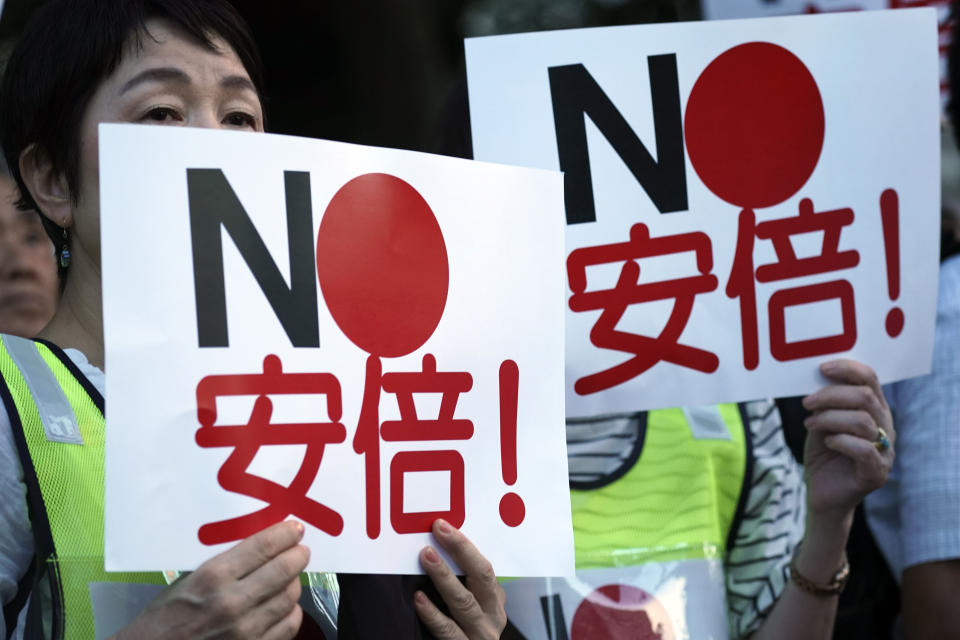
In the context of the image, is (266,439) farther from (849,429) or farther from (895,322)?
(895,322)

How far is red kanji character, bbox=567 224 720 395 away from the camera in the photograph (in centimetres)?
173

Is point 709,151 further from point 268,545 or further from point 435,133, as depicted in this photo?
point 268,545

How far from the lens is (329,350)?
1292 mm

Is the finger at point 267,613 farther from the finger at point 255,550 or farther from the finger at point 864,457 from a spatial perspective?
the finger at point 864,457

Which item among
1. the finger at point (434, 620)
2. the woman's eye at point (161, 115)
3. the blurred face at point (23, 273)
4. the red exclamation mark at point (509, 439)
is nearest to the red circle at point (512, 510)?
the red exclamation mark at point (509, 439)

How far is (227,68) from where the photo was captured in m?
1.49

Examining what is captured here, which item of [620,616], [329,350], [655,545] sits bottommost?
[620,616]

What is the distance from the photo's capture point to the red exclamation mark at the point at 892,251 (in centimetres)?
186

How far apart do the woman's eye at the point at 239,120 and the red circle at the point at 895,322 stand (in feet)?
3.48

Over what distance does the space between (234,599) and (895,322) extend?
3.97ft

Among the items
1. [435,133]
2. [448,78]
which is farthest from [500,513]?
[448,78]

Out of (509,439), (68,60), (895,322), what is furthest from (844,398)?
(68,60)

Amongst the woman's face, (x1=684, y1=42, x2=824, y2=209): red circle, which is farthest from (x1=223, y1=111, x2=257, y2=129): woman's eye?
(x1=684, y1=42, x2=824, y2=209): red circle

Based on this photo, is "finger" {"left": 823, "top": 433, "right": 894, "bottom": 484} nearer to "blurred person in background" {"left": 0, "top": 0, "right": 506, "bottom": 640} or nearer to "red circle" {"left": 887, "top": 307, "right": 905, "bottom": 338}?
"red circle" {"left": 887, "top": 307, "right": 905, "bottom": 338}
